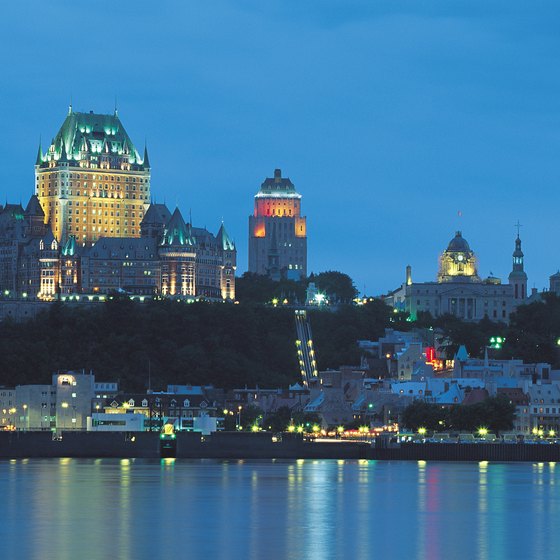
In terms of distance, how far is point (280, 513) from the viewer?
12306cm

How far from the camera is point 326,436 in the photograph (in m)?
198

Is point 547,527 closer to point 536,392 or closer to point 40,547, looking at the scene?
point 40,547

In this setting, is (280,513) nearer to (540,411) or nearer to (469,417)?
(469,417)

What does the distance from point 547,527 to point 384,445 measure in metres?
67.0

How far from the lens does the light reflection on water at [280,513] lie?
4163 inches

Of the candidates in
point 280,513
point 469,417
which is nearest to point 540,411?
point 469,417

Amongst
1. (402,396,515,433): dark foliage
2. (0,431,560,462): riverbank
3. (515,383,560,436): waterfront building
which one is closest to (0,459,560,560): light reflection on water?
(0,431,560,462): riverbank

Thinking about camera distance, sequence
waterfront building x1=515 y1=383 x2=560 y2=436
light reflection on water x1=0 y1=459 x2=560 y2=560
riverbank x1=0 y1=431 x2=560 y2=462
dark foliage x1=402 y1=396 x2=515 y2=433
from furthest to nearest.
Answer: waterfront building x1=515 y1=383 x2=560 y2=436 < dark foliage x1=402 y1=396 x2=515 y2=433 < riverbank x1=0 y1=431 x2=560 y2=462 < light reflection on water x1=0 y1=459 x2=560 y2=560

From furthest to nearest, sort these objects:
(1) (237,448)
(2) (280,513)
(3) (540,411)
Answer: (3) (540,411)
(1) (237,448)
(2) (280,513)

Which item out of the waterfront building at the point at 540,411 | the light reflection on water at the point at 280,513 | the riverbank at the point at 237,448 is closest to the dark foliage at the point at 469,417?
the waterfront building at the point at 540,411

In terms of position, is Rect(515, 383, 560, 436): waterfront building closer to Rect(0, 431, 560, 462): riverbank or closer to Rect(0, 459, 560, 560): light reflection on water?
Rect(0, 431, 560, 462): riverbank

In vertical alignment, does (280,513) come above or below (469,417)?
below

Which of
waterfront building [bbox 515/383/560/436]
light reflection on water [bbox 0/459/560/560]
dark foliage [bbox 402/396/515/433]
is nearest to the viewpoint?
light reflection on water [bbox 0/459/560/560]

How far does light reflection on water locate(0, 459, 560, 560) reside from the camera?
10575cm
